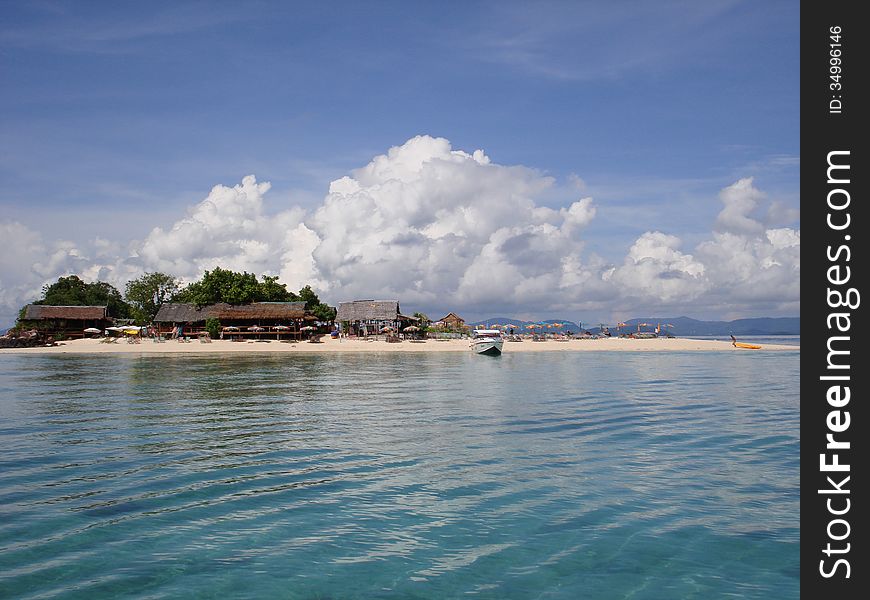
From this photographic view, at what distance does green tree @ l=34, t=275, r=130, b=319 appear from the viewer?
8244cm

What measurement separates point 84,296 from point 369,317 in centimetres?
4002

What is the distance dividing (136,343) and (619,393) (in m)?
55.6

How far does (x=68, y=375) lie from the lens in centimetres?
3198

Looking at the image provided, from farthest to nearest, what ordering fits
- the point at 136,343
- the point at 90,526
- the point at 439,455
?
1. the point at 136,343
2. the point at 439,455
3. the point at 90,526

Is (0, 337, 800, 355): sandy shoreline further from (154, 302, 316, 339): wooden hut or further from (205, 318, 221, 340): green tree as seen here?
(154, 302, 316, 339): wooden hut

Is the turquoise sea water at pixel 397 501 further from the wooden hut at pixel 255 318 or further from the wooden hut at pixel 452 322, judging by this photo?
the wooden hut at pixel 452 322

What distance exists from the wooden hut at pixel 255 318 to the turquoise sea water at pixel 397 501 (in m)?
49.8

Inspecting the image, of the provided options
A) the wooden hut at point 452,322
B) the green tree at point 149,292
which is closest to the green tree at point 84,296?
the green tree at point 149,292

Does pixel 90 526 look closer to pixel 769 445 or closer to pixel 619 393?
pixel 769 445

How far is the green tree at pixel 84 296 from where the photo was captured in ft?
270

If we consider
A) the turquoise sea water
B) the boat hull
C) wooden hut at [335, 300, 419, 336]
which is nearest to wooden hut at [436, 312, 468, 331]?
wooden hut at [335, 300, 419, 336]

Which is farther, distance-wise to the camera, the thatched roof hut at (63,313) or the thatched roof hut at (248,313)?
the thatched roof hut at (63,313)

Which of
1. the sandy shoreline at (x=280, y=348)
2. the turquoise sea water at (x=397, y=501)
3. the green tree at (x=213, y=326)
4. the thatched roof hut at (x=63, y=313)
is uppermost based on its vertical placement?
the thatched roof hut at (x=63, y=313)
